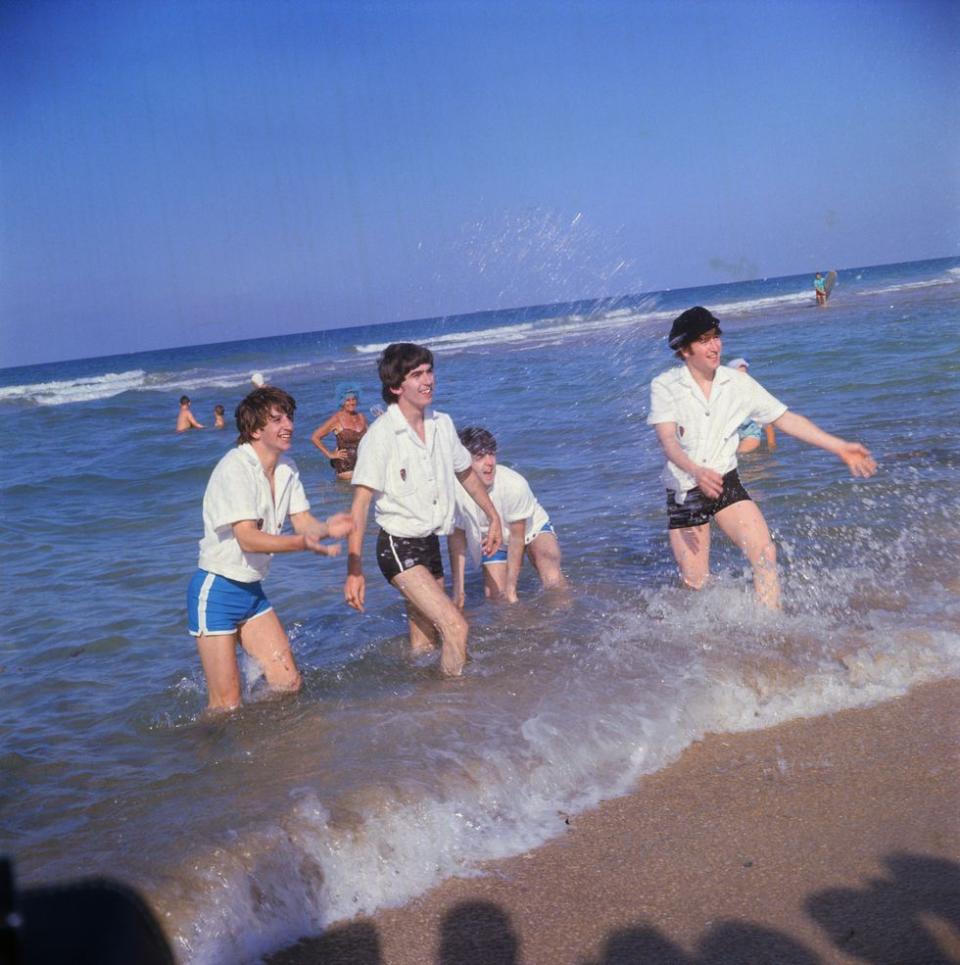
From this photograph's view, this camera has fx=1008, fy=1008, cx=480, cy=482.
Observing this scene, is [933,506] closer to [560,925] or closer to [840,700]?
[840,700]

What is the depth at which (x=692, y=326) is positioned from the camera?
17.9ft

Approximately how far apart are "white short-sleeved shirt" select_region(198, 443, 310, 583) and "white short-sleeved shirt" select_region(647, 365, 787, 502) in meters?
2.00

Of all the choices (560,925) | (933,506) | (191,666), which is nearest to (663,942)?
(560,925)

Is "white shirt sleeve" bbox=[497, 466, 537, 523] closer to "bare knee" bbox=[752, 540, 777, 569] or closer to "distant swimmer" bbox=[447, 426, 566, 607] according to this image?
"distant swimmer" bbox=[447, 426, 566, 607]

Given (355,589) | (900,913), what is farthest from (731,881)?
(355,589)

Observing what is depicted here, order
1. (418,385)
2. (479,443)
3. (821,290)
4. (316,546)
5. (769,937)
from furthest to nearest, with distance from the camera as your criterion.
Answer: (821,290)
(479,443)
(418,385)
(316,546)
(769,937)

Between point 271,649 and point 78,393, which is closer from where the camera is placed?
point 271,649

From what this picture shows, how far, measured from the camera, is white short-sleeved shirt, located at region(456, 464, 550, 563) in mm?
6414

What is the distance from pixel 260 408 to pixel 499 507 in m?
2.15

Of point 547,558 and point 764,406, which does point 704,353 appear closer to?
point 764,406

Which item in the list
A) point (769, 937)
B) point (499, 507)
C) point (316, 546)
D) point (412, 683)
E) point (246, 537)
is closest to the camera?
point (769, 937)

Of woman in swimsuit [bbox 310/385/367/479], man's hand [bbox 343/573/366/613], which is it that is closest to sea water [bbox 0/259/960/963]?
man's hand [bbox 343/573/366/613]

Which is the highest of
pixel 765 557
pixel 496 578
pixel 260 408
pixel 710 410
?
pixel 260 408

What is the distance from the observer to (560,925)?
10.6 feet
